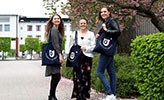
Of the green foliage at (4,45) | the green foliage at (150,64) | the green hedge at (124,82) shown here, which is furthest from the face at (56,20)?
the green foliage at (4,45)

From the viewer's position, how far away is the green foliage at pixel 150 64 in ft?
22.4

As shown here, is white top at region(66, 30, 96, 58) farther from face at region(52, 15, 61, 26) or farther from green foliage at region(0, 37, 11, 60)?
green foliage at region(0, 37, 11, 60)

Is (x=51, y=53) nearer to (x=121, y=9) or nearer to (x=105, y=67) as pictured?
(x=105, y=67)

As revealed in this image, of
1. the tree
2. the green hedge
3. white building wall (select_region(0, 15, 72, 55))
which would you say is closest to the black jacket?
the green hedge

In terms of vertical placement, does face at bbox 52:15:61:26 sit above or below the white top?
above

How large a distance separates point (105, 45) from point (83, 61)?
0.84 meters

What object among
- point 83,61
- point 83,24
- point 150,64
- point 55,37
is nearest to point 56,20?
point 55,37

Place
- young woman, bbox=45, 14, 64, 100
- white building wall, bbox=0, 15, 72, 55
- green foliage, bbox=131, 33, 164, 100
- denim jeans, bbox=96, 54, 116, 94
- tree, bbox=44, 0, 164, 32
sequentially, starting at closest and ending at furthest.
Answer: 1. green foliage, bbox=131, 33, 164, 100
2. denim jeans, bbox=96, 54, 116, 94
3. young woman, bbox=45, 14, 64, 100
4. tree, bbox=44, 0, 164, 32
5. white building wall, bbox=0, 15, 72, 55

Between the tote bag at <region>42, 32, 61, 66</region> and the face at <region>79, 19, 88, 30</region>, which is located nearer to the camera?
the face at <region>79, 19, 88, 30</region>

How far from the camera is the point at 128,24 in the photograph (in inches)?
599

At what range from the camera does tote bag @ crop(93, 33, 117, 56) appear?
26.3ft

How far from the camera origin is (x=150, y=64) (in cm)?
704

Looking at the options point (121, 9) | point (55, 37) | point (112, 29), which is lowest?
point (55, 37)

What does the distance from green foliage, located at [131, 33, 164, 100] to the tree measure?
152 inches
